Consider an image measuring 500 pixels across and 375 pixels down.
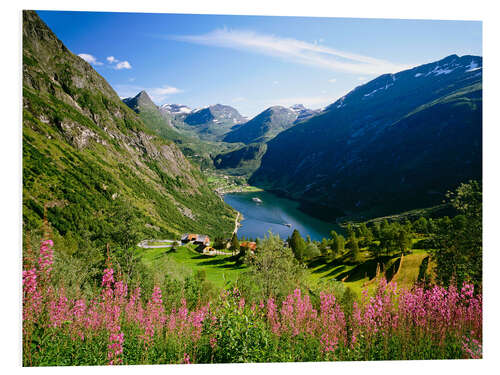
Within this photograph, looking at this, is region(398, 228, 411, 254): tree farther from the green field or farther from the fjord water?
the fjord water

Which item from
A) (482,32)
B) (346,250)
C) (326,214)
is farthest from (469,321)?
(326,214)

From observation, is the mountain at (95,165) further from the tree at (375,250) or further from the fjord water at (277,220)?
the tree at (375,250)

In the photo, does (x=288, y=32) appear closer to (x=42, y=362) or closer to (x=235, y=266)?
(x=42, y=362)

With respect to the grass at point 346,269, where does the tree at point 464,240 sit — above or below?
above

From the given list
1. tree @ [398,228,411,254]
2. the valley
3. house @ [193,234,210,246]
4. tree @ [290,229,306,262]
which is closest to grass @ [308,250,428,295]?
the valley

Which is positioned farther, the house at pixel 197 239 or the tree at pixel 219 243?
the house at pixel 197 239

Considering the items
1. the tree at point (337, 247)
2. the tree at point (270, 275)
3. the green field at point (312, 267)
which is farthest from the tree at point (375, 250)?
the tree at point (270, 275)

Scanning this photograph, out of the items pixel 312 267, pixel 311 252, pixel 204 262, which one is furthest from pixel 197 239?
pixel 312 267

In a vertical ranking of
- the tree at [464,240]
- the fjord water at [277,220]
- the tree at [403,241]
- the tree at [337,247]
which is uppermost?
the tree at [464,240]
